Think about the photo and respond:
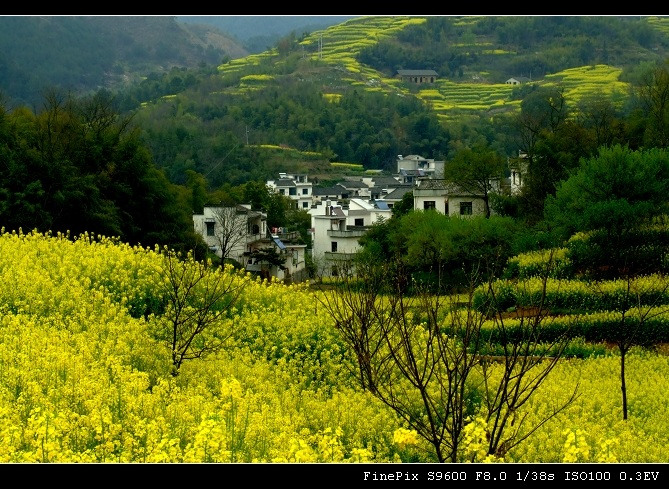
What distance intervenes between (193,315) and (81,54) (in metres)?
163

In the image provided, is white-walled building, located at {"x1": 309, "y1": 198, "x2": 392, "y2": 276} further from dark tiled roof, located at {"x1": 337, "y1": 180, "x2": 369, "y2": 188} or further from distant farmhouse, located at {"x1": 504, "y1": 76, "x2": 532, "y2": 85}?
distant farmhouse, located at {"x1": 504, "y1": 76, "x2": 532, "y2": 85}

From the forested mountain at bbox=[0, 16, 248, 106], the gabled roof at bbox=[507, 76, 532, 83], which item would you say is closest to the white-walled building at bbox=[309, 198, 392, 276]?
the gabled roof at bbox=[507, 76, 532, 83]

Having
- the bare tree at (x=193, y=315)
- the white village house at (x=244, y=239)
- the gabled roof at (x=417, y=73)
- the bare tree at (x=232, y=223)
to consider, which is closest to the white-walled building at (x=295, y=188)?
the white village house at (x=244, y=239)

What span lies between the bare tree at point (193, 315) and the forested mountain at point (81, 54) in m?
113

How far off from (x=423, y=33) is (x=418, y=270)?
10773 centimetres

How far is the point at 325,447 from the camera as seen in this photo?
23.1ft

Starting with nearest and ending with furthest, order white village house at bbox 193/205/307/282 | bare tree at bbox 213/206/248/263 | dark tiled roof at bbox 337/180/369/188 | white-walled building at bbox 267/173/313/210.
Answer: bare tree at bbox 213/206/248/263, white village house at bbox 193/205/307/282, white-walled building at bbox 267/173/313/210, dark tiled roof at bbox 337/180/369/188

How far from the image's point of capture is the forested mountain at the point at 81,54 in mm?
134750

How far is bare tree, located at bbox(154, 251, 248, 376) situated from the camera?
12148 millimetres

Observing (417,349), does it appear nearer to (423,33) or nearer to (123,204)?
(123,204)

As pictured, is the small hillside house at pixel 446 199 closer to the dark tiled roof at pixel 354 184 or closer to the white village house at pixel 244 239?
the white village house at pixel 244 239

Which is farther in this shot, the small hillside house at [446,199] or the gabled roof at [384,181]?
the gabled roof at [384,181]

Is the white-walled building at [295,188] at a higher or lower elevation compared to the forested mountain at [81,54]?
lower

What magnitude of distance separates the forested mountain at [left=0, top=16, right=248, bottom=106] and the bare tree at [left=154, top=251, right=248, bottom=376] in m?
113
